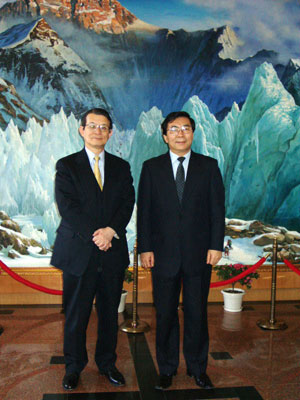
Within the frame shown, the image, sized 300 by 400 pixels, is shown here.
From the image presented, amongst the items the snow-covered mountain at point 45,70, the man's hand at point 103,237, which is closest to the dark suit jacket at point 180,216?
the man's hand at point 103,237

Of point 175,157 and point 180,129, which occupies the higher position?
point 180,129

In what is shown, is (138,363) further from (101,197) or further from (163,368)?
(101,197)

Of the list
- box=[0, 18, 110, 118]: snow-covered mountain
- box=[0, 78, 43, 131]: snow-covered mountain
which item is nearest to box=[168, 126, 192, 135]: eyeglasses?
box=[0, 18, 110, 118]: snow-covered mountain

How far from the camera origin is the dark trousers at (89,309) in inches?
107

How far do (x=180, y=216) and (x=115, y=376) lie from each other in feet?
4.09

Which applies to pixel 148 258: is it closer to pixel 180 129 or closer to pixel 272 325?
pixel 180 129

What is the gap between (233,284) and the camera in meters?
4.93

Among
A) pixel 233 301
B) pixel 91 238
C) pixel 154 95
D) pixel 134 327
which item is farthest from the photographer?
pixel 154 95

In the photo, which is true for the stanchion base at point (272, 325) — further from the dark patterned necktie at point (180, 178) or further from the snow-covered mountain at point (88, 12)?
the snow-covered mountain at point (88, 12)

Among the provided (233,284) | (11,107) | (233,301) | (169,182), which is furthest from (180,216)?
(11,107)

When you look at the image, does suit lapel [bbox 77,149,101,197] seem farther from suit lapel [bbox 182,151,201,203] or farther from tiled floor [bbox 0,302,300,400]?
tiled floor [bbox 0,302,300,400]

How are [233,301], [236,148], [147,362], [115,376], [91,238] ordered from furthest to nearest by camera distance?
[236,148]
[233,301]
[147,362]
[115,376]
[91,238]

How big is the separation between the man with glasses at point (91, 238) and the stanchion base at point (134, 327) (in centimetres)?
113

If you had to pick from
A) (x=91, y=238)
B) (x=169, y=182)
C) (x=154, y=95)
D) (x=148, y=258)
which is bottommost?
(x=148, y=258)
